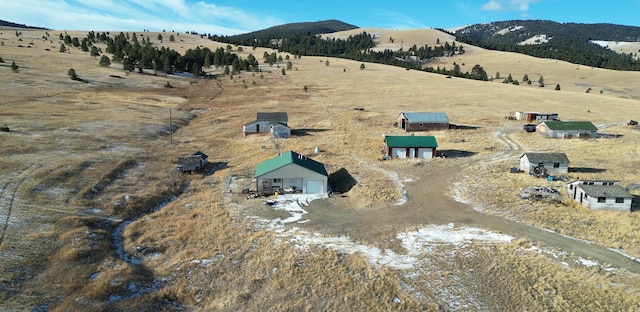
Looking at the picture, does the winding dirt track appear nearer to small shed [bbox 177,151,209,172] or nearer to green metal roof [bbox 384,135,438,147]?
green metal roof [bbox 384,135,438,147]

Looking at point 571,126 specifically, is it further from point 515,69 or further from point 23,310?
point 515,69

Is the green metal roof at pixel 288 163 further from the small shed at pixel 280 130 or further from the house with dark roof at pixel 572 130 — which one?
the house with dark roof at pixel 572 130

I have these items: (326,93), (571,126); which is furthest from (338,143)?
(326,93)

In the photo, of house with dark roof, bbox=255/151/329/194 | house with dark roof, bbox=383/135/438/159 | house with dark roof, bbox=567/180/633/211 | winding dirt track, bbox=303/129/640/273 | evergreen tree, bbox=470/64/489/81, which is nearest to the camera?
winding dirt track, bbox=303/129/640/273

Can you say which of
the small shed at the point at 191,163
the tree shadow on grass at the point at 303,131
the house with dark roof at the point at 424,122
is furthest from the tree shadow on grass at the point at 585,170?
the small shed at the point at 191,163

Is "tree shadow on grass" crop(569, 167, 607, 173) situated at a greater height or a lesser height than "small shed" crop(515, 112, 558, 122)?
lesser

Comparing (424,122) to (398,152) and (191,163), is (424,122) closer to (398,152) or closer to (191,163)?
(398,152)

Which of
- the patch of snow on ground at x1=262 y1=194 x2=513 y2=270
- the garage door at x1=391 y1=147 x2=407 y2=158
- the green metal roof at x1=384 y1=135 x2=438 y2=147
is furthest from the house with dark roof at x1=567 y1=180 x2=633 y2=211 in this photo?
the garage door at x1=391 y1=147 x2=407 y2=158
